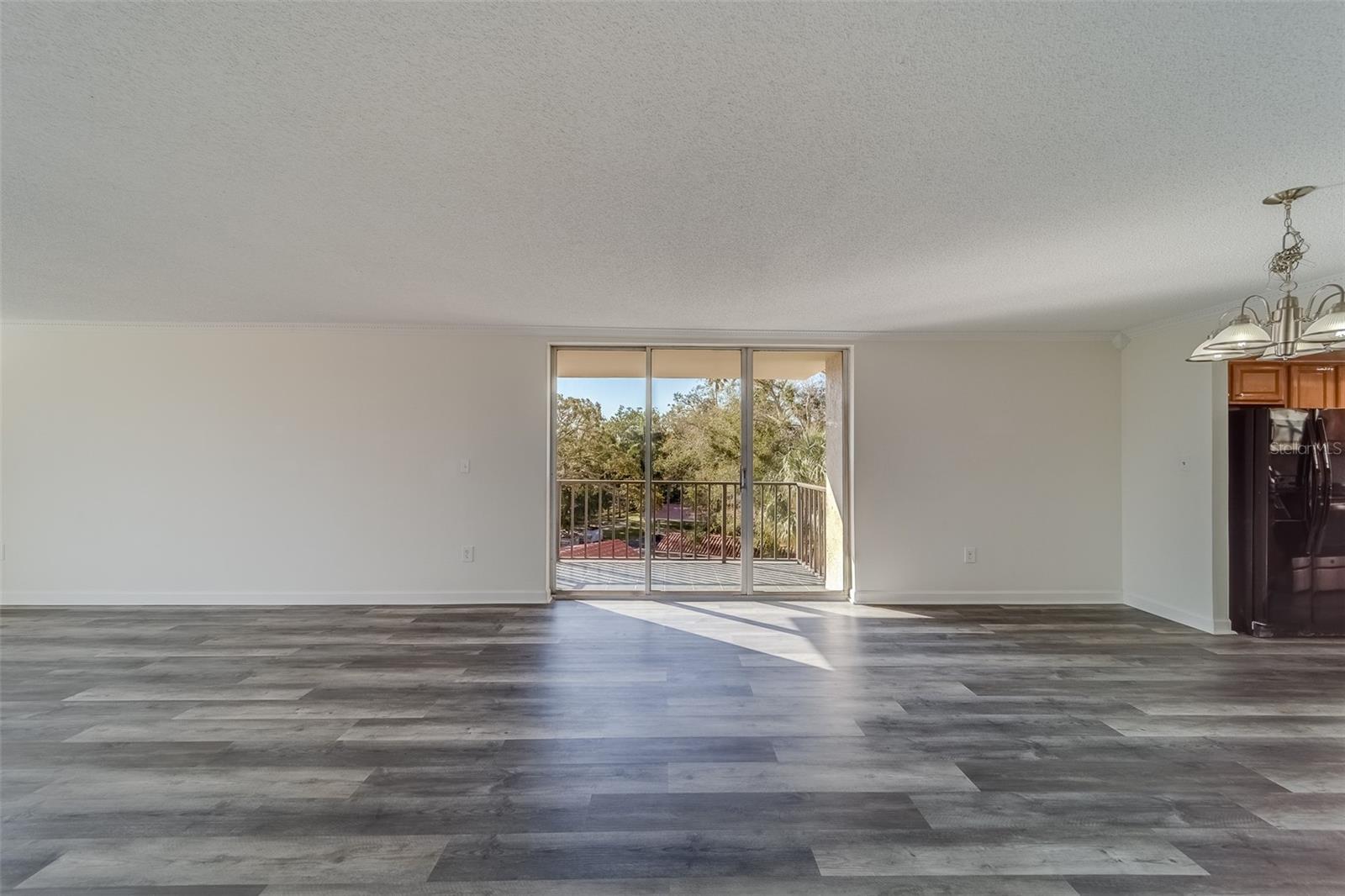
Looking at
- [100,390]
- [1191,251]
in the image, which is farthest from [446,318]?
[1191,251]

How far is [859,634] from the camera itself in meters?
A: 4.04

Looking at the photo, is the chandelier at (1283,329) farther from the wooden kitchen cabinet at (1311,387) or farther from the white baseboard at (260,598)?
the white baseboard at (260,598)

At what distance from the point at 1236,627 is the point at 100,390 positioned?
8.70 metres

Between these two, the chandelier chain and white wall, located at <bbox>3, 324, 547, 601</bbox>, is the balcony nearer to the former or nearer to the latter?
white wall, located at <bbox>3, 324, 547, 601</bbox>

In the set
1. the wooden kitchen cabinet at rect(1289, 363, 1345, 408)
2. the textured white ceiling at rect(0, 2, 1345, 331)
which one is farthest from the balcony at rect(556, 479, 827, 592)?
the wooden kitchen cabinet at rect(1289, 363, 1345, 408)

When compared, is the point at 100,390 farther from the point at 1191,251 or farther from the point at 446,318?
the point at 1191,251

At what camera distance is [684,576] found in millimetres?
5406

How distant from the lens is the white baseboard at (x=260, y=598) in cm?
473

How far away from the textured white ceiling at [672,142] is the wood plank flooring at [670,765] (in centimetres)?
223

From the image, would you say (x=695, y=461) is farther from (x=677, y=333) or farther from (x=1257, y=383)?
(x=1257, y=383)

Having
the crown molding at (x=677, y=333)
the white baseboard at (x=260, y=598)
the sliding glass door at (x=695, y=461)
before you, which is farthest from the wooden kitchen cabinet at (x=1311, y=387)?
the white baseboard at (x=260, y=598)

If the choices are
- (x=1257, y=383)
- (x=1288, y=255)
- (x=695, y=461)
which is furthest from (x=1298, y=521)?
(x=695, y=461)

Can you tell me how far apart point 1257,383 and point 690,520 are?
423cm

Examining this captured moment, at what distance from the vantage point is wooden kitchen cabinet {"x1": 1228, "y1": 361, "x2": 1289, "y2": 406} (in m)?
4.07
